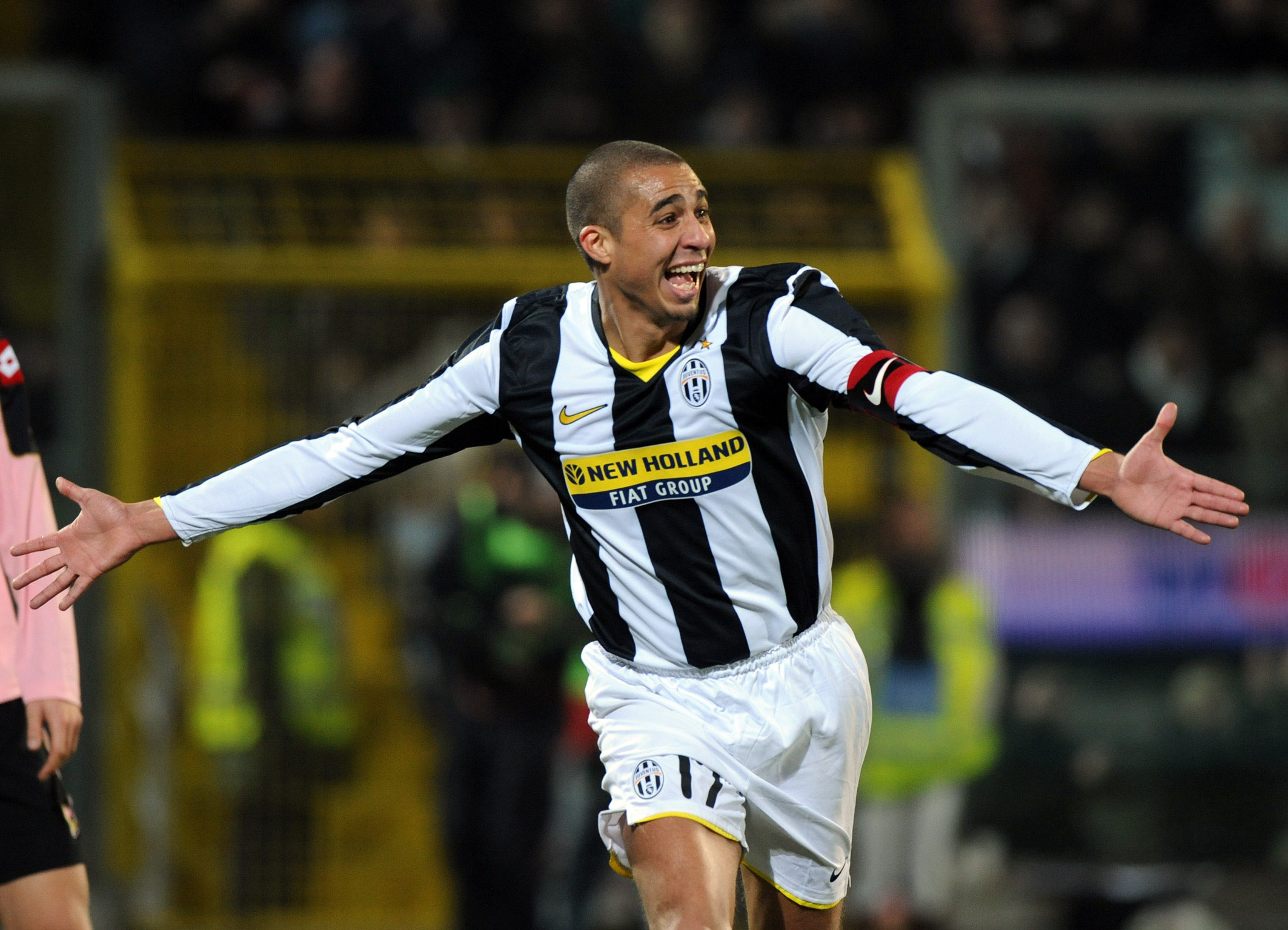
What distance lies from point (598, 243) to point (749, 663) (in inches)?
40.8

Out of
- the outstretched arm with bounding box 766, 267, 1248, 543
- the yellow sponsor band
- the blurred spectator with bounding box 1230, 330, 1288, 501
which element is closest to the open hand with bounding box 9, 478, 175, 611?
the yellow sponsor band

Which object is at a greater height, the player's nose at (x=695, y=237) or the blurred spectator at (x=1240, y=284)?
the blurred spectator at (x=1240, y=284)

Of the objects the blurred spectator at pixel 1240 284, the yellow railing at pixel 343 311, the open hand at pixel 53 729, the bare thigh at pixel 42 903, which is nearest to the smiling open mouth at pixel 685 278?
the open hand at pixel 53 729

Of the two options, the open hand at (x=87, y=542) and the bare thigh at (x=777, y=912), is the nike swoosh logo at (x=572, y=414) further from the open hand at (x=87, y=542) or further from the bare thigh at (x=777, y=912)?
the bare thigh at (x=777, y=912)

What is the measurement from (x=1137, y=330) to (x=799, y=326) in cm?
536

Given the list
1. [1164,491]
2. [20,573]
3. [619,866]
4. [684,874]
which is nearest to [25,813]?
[20,573]

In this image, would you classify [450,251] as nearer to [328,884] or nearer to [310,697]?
[310,697]

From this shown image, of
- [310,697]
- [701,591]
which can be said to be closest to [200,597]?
[310,697]

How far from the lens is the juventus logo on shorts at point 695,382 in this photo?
12.7 ft

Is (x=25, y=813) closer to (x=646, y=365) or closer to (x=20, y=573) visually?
(x=20, y=573)

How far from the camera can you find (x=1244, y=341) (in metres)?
8.38

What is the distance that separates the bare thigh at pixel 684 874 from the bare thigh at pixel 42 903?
1.28 meters

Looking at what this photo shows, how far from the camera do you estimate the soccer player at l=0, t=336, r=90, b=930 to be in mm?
3869

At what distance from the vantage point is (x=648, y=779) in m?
3.86
